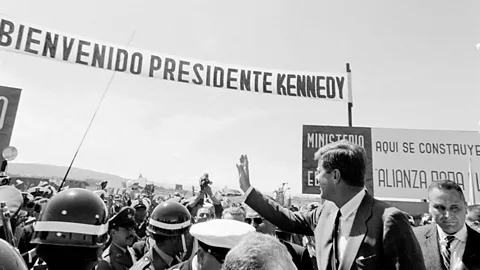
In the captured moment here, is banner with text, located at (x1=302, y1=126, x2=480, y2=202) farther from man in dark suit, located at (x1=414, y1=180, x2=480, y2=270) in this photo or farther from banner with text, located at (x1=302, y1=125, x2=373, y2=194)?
man in dark suit, located at (x1=414, y1=180, x2=480, y2=270)

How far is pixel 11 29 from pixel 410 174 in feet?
Result: 31.9

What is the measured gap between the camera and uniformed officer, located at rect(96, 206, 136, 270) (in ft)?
10.9

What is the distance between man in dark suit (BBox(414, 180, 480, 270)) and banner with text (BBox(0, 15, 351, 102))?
19.5 ft

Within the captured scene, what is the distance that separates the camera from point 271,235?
1608mm

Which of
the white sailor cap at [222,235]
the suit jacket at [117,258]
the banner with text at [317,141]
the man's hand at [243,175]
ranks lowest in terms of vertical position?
the suit jacket at [117,258]

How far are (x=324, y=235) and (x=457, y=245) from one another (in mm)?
1431

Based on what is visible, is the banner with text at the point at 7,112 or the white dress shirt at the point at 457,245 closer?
the white dress shirt at the point at 457,245

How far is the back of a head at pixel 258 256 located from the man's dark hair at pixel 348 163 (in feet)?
4.14

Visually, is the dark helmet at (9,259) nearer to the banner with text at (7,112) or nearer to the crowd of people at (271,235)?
the crowd of people at (271,235)

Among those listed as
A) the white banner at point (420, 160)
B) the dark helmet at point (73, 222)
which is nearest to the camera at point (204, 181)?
the dark helmet at point (73, 222)

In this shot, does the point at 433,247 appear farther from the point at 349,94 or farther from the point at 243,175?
the point at 349,94

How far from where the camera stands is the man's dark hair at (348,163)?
7.46 ft

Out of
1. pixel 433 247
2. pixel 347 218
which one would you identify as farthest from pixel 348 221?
pixel 433 247

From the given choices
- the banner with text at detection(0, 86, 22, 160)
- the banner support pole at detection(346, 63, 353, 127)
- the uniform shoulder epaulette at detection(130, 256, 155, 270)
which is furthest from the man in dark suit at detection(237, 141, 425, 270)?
the banner support pole at detection(346, 63, 353, 127)
